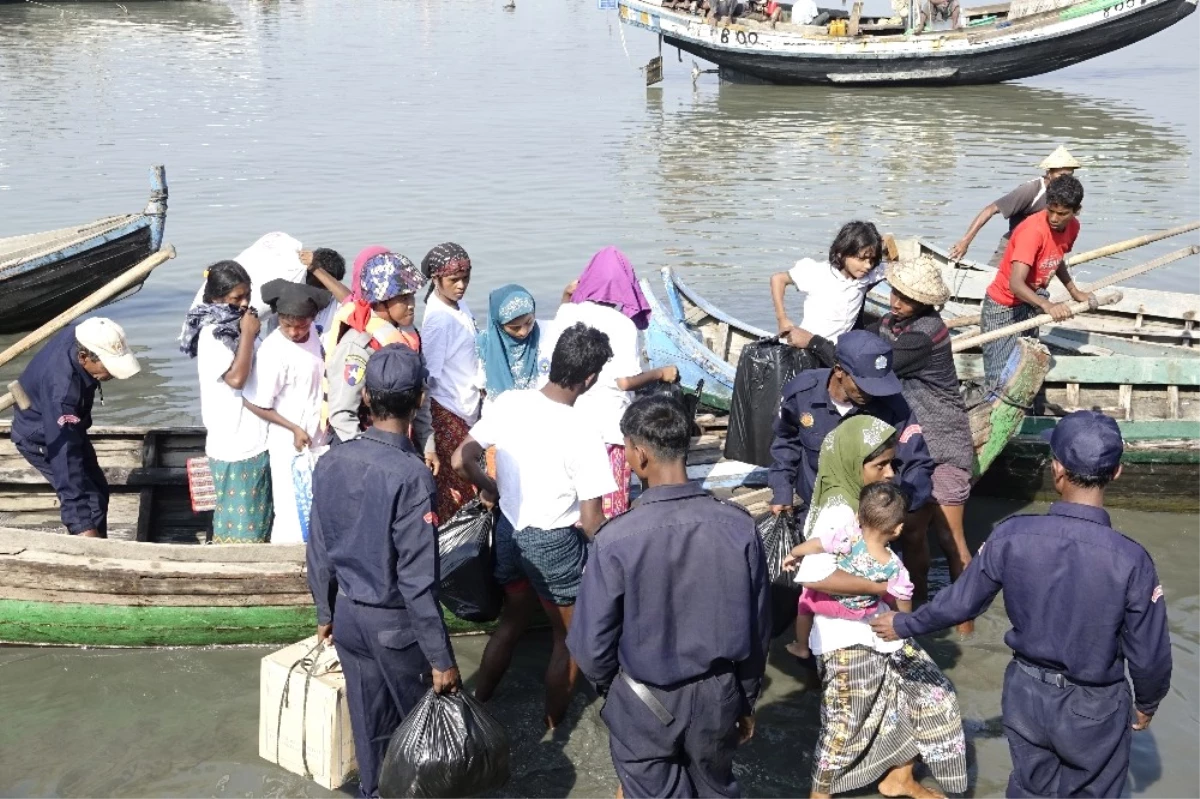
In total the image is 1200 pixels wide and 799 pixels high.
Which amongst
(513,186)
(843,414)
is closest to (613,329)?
(843,414)

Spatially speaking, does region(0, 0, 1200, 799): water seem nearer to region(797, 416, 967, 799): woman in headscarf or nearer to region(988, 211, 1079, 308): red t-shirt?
region(797, 416, 967, 799): woman in headscarf

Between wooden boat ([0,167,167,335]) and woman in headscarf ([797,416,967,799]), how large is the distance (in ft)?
27.8

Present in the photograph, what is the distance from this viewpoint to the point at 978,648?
599cm

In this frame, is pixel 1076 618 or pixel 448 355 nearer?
pixel 1076 618

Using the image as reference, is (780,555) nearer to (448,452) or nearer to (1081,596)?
(448,452)

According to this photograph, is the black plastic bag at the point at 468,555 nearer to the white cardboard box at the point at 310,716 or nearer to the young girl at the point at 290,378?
the white cardboard box at the point at 310,716

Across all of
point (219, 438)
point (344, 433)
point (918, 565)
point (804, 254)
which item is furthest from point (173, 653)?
point (804, 254)

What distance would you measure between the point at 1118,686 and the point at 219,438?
391 centimetres

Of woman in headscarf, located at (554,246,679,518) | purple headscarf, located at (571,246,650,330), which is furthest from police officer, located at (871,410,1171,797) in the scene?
purple headscarf, located at (571,246,650,330)

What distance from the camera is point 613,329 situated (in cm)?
537

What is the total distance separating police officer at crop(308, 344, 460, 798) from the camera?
3760 millimetres

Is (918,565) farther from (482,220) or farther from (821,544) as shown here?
(482,220)

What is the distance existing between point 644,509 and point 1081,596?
4.07 ft

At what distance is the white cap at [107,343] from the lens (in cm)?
539
